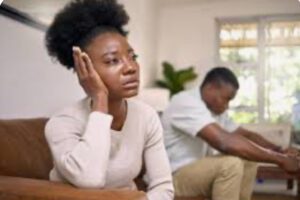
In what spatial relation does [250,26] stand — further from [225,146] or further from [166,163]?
[166,163]

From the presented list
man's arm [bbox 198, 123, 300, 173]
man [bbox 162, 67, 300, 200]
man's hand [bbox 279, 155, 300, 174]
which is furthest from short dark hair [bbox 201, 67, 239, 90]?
man's hand [bbox 279, 155, 300, 174]

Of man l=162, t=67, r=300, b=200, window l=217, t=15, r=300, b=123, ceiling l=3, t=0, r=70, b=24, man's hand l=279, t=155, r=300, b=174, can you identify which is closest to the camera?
ceiling l=3, t=0, r=70, b=24

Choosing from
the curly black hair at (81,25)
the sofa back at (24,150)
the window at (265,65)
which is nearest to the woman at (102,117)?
the curly black hair at (81,25)

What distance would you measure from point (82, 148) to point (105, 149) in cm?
6

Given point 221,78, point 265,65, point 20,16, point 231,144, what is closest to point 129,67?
point 20,16

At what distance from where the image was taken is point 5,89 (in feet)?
4.78

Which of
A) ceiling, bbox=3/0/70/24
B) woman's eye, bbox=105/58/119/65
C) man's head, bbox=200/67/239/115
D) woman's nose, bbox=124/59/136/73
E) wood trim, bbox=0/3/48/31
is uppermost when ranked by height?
ceiling, bbox=3/0/70/24

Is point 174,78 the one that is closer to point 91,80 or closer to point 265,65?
point 265,65

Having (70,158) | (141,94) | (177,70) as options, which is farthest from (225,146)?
(177,70)

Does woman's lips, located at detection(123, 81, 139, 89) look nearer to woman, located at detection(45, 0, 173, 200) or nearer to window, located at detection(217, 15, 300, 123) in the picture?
woman, located at detection(45, 0, 173, 200)

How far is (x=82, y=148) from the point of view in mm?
865

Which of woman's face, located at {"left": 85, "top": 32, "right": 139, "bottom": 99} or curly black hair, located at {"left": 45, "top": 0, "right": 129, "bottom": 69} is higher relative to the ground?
curly black hair, located at {"left": 45, "top": 0, "right": 129, "bottom": 69}

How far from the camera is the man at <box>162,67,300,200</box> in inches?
65.6

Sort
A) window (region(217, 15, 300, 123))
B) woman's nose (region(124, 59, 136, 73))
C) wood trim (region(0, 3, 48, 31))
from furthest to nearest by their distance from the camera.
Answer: window (region(217, 15, 300, 123)) → wood trim (region(0, 3, 48, 31)) → woman's nose (region(124, 59, 136, 73))
